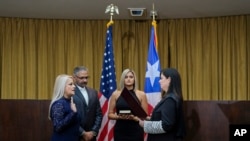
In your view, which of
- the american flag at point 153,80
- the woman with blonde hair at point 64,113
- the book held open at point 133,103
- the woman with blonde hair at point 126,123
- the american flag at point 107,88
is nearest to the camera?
the woman with blonde hair at point 64,113

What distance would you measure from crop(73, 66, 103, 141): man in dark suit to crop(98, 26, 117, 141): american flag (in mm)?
633

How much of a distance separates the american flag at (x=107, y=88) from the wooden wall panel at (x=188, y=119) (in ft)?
2.24

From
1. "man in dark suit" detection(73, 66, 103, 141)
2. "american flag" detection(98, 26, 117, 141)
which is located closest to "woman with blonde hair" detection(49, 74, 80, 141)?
"man in dark suit" detection(73, 66, 103, 141)

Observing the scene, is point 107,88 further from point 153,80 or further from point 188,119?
point 188,119

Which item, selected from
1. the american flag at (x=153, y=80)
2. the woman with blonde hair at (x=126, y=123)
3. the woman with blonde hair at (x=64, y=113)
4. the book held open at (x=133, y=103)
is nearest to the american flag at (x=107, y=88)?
the american flag at (x=153, y=80)

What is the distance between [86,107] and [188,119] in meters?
1.17

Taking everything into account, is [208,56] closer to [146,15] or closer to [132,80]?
[146,15]

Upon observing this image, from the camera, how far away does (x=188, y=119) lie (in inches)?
210

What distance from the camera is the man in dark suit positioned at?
502 cm

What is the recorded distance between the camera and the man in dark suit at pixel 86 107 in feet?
16.5

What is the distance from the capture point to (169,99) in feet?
13.0

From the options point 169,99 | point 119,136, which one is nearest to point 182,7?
point 119,136

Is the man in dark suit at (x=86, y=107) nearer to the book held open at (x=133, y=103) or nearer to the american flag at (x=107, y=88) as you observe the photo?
the american flag at (x=107, y=88)

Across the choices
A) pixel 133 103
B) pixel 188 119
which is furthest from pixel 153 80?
pixel 133 103
